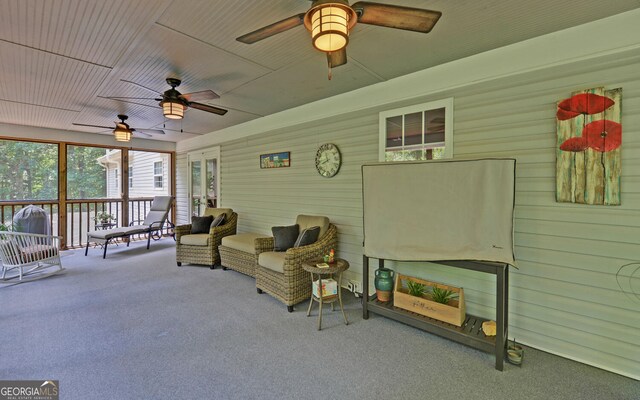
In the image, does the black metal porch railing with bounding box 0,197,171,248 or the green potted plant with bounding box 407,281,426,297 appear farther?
the black metal porch railing with bounding box 0,197,171,248

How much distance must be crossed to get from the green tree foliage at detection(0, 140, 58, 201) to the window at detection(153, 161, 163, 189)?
2.36 m

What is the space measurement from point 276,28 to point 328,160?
2305mm

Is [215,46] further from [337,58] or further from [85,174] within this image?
[85,174]

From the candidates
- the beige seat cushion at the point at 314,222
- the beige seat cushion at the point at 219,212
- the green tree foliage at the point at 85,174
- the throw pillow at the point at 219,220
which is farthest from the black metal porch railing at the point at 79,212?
the beige seat cushion at the point at 314,222

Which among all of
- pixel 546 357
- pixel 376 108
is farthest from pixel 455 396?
pixel 376 108

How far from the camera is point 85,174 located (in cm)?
643

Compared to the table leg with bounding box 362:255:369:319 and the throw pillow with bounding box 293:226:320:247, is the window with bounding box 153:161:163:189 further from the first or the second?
the table leg with bounding box 362:255:369:319

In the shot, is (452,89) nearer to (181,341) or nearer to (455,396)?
(455,396)

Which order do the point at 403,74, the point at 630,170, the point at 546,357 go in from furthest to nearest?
the point at 403,74 < the point at 546,357 < the point at 630,170

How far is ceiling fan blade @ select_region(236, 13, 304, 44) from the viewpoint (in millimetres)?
1615

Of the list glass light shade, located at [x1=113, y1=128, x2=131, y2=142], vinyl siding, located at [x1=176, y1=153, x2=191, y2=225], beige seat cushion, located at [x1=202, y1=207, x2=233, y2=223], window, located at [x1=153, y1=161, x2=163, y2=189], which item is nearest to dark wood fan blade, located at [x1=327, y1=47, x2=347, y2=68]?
beige seat cushion, located at [x1=202, y1=207, x2=233, y2=223]

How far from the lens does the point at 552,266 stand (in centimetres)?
229

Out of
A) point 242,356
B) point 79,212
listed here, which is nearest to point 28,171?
point 79,212

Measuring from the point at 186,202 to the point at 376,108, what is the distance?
593 cm
